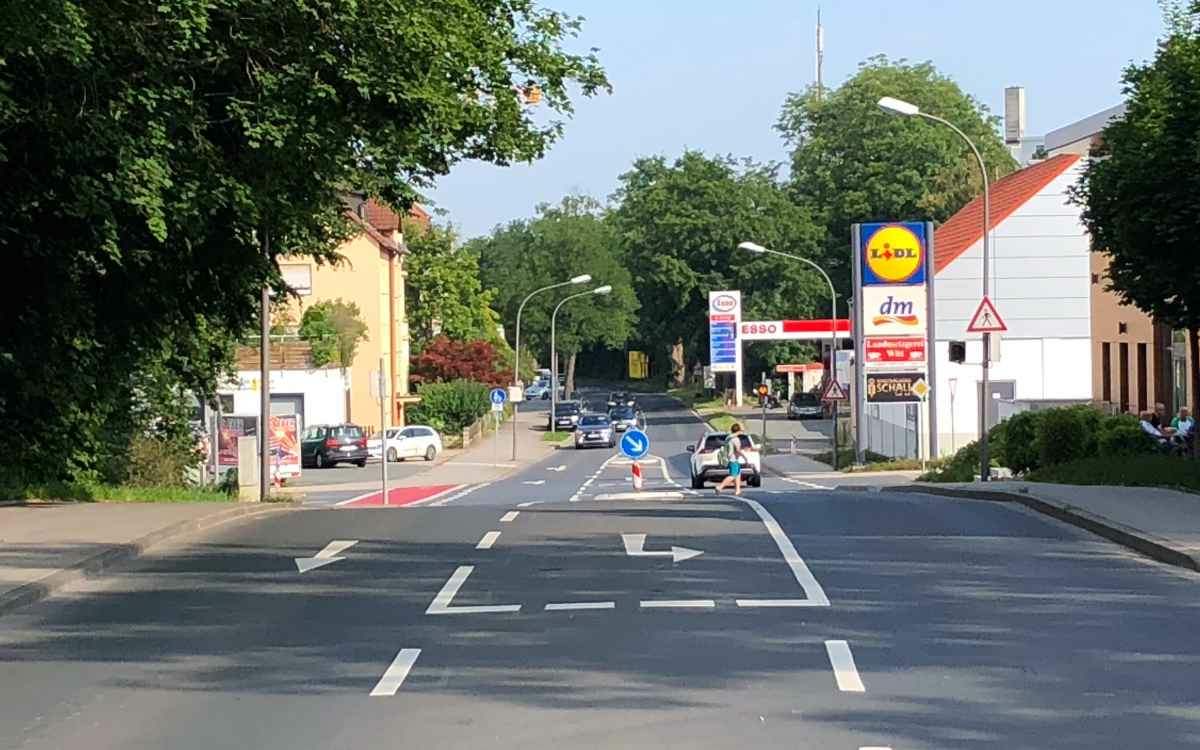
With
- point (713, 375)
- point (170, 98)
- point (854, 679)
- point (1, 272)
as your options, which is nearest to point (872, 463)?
point (1, 272)

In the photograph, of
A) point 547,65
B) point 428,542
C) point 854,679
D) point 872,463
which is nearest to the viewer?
point 854,679

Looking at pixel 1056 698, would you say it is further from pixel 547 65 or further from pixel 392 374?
pixel 392 374

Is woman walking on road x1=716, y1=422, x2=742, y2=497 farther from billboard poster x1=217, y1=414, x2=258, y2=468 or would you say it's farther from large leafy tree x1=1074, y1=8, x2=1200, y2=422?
billboard poster x1=217, y1=414, x2=258, y2=468

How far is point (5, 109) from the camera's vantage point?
1548cm

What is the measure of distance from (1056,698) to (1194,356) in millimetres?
17680

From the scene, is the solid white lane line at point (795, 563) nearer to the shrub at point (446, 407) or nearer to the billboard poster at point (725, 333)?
the shrub at point (446, 407)

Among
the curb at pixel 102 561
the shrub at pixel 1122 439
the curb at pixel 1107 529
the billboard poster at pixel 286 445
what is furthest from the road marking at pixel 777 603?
the billboard poster at pixel 286 445

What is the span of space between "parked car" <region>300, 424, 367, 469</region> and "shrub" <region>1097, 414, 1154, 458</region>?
3504cm

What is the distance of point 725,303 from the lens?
93375mm

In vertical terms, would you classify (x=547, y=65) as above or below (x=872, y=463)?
above

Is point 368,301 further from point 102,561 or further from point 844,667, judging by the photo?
point 844,667

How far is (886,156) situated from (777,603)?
96.4m

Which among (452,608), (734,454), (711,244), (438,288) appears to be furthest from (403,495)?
(711,244)

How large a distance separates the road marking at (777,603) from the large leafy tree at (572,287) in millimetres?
104608
